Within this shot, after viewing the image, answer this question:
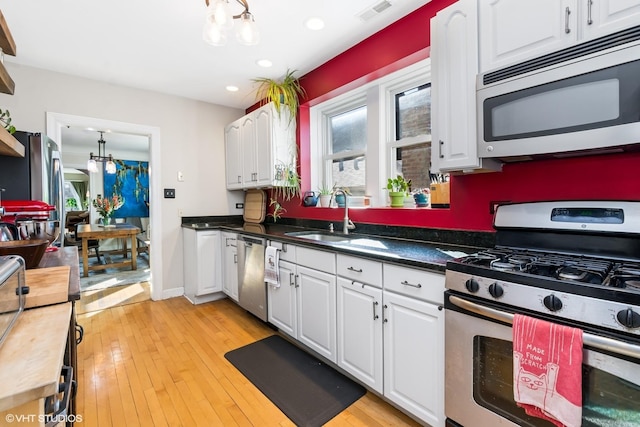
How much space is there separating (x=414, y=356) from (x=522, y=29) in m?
1.64

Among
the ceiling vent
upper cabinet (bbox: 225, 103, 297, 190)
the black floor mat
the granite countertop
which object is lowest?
the black floor mat

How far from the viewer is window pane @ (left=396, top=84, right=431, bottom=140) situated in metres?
2.35

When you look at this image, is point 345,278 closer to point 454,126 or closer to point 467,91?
point 454,126

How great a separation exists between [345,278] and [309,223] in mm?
1377

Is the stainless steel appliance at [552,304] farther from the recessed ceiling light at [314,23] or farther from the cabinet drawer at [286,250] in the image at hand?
the recessed ceiling light at [314,23]

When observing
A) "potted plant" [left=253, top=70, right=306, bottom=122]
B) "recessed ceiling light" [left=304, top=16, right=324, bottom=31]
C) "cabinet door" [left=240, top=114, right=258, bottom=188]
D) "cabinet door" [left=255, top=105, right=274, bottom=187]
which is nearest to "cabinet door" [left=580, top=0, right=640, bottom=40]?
"recessed ceiling light" [left=304, top=16, right=324, bottom=31]

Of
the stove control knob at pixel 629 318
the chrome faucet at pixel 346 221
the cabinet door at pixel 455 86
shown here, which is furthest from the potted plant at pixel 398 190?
the stove control knob at pixel 629 318

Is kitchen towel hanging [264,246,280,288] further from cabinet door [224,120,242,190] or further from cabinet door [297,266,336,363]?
cabinet door [224,120,242,190]

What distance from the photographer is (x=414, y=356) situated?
1.50m

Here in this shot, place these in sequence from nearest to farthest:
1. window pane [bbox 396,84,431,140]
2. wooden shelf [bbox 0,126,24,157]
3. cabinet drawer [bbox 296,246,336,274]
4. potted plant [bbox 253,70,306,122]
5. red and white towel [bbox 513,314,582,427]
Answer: red and white towel [bbox 513,314,582,427], wooden shelf [bbox 0,126,24,157], cabinet drawer [bbox 296,246,336,274], window pane [bbox 396,84,431,140], potted plant [bbox 253,70,306,122]

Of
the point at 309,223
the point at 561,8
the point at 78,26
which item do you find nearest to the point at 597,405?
the point at 561,8

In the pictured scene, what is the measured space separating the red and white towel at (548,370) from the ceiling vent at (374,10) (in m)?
2.04

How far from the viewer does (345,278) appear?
189cm

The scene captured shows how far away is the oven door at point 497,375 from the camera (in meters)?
0.93
